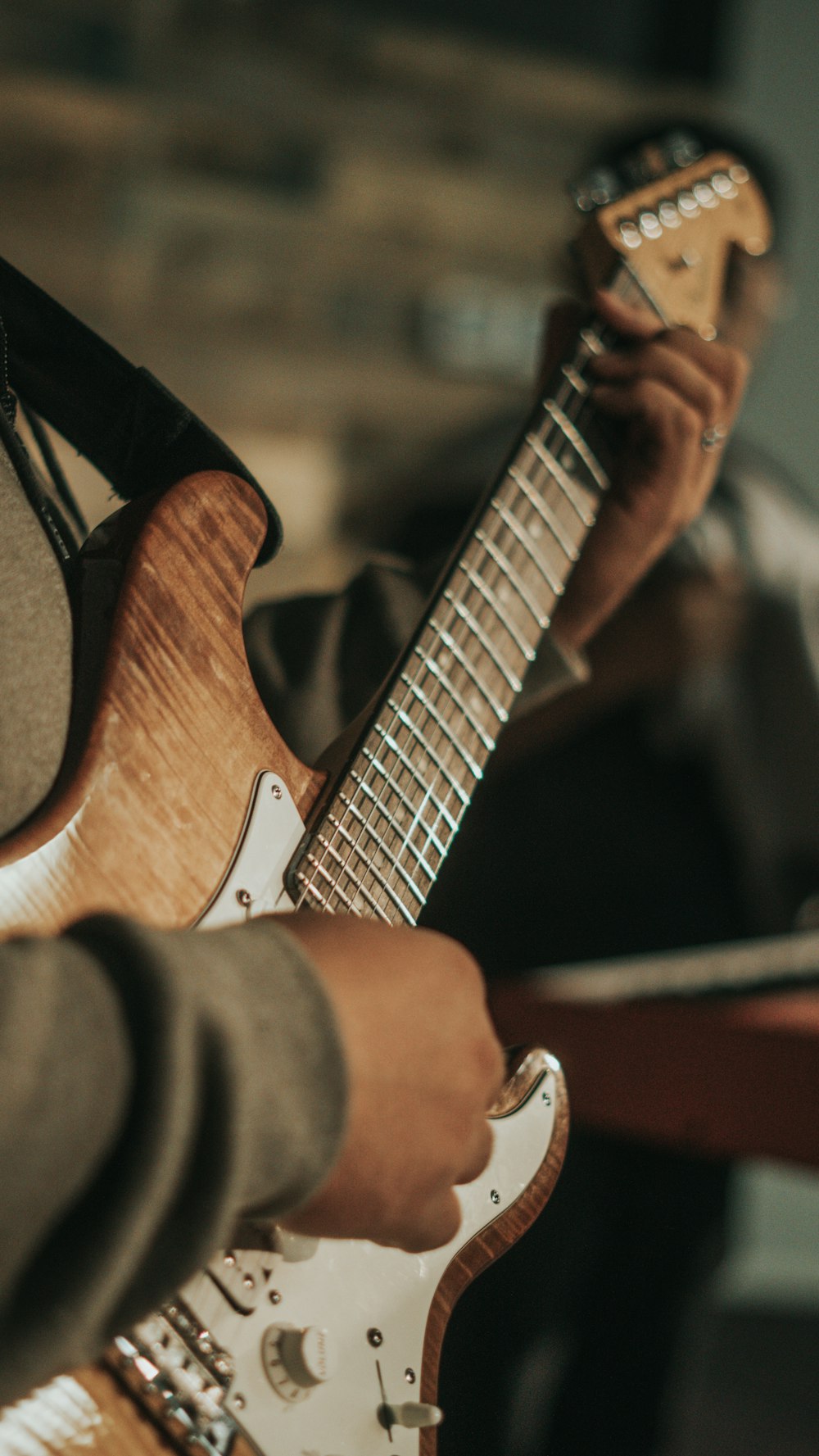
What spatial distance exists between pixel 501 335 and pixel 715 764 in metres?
0.91

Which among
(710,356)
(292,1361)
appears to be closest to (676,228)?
(710,356)

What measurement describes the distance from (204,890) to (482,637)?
8.0 inches

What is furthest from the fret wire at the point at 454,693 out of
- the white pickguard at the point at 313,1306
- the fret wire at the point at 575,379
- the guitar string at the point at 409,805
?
the fret wire at the point at 575,379

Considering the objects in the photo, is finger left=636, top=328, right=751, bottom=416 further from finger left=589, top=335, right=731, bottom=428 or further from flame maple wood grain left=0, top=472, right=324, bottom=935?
flame maple wood grain left=0, top=472, right=324, bottom=935

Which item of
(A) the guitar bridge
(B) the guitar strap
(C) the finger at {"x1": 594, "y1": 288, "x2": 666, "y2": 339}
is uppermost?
(B) the guitar strap

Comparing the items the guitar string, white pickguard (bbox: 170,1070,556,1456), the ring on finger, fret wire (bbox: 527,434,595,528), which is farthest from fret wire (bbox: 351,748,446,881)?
the ring on finger

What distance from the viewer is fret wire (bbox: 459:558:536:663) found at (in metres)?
0.53

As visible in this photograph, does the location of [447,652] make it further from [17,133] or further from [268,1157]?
[17,133]

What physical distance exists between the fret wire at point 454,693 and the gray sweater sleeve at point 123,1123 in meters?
0.23

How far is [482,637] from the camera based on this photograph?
532 millimetres

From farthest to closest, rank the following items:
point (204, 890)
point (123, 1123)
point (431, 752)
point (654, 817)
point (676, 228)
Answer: point (654, 817) → point (676, 228) → point (431, 752) → point (204, 890) → point (123, 1123)

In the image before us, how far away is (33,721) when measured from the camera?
37 cm

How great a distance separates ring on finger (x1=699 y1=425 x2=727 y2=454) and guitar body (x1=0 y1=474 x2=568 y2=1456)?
1.11 ft

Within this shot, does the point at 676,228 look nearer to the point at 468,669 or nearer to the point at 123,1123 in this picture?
the point at 468,669
